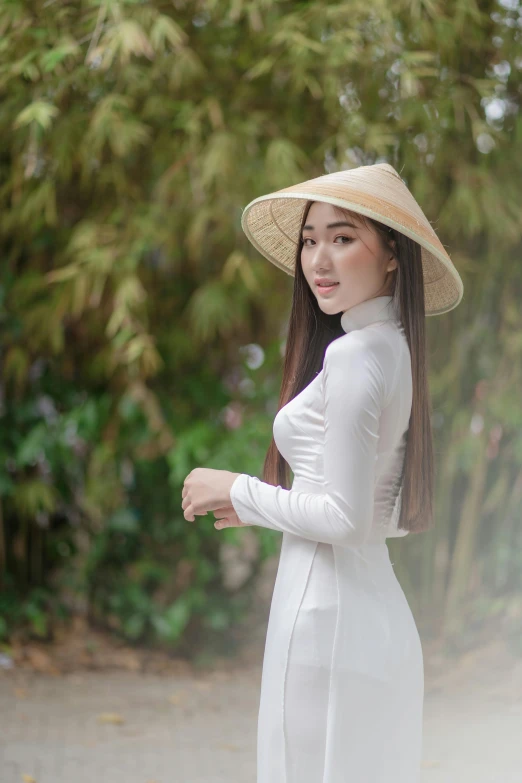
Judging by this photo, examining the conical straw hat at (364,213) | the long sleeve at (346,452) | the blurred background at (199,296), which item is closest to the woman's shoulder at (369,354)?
the long sleeve at (346,452)

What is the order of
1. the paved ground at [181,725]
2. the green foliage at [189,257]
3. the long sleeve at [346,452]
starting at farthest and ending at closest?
the green foliage at [189,257] → the paved ground at [181,725] → the long sleeve at [346,452]

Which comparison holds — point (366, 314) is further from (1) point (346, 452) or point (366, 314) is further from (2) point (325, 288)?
(1) point (346, 452)

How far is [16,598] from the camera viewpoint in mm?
3486

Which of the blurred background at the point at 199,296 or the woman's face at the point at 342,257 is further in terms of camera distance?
the blurred background at the point at 199,296

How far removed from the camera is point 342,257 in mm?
1204

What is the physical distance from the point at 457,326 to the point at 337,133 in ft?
2.70

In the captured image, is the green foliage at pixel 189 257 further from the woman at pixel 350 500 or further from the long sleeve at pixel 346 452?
the long sleeve at pixel 346 452

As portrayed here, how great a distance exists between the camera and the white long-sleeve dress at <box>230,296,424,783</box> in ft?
3.66

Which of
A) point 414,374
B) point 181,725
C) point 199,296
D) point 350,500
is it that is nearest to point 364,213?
point 414,374

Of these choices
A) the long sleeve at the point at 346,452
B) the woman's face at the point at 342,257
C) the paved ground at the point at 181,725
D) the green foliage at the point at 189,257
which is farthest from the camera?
the green foliage at the point at 189,257

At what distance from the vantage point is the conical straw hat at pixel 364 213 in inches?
45.9

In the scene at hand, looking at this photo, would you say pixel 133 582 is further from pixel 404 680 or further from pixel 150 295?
pixel 404 680

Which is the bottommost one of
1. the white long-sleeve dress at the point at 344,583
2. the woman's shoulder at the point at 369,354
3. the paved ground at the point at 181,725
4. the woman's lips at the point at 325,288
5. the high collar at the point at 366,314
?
the paved ground at the point at 181,725

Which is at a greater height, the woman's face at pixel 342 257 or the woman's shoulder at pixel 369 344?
the woman's face at pixel 342 257
